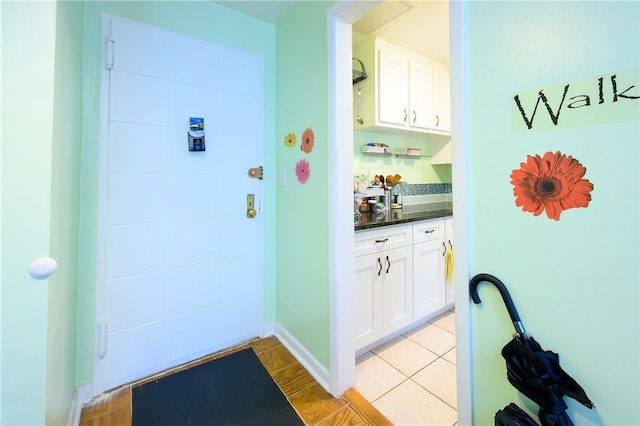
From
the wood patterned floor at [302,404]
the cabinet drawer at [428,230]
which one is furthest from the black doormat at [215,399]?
the cabinet drawer at [428,230]

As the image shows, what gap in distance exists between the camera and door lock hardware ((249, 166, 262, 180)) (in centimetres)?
193

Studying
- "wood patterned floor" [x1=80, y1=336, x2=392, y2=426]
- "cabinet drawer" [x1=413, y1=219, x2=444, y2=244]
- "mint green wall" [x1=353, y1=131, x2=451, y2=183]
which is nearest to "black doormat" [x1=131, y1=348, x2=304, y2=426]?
"wood patterned floor" [x1=80, y1=336, x2=392, y2=426]

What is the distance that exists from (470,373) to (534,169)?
688mm

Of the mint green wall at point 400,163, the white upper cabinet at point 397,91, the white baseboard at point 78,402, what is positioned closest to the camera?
the white baseboard at point 78,402

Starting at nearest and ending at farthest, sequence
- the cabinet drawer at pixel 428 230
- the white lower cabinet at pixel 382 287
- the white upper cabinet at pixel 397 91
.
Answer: the white lower cabinet at pixel 382 287 → the cabinet drawer at pixel 428 230 → the white upper cabinet at pixel 397 91

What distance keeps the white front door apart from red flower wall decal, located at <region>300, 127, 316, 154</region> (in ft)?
1.42

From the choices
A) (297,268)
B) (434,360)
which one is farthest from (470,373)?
(297,268)

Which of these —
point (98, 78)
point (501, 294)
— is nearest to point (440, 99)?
point (501, 294)

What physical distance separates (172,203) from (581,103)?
1.90 meters

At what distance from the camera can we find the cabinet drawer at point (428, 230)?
203 centimetres

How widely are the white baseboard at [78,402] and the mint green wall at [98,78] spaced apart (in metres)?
0.04

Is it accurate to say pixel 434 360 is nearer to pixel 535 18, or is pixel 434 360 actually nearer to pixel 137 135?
pixel 535 18

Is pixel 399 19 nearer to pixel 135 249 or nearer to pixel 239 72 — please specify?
pixel 239 72

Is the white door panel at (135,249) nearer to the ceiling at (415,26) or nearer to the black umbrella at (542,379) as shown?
the black umbrella at (542,379)
